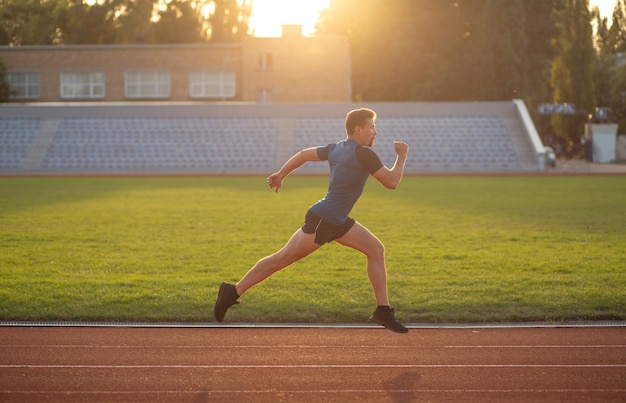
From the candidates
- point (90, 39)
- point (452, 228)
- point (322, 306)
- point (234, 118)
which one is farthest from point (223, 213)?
point (90, 39)

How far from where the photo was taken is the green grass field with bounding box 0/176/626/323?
35.4 ft

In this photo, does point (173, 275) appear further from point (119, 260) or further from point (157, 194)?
point (157, 194)

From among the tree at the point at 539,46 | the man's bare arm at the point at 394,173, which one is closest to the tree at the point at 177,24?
the tree at the point at 539,46

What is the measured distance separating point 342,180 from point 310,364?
5.50 ft

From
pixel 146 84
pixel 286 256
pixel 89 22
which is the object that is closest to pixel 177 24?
pixel 89 22

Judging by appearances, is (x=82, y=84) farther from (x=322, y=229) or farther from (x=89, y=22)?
(x=322, y=229)

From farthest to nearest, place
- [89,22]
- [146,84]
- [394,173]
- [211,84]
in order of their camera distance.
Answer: [89,22], [146,84], [211,84], [394,173]

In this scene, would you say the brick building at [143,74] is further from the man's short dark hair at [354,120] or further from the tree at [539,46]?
the man's short dark hair at [354,120]

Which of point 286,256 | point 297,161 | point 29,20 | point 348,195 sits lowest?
point 286,256

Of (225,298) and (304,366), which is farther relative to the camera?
(225,298)

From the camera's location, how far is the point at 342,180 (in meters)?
8.52

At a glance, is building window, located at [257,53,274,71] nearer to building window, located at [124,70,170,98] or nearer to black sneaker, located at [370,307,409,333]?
building window, located at [124,70,170,98]

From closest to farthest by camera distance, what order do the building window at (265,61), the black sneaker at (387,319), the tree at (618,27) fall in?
the black sneaker at (387,319)
the tree at (618,27)
the building window at (265,61)

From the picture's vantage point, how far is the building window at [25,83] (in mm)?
69375
